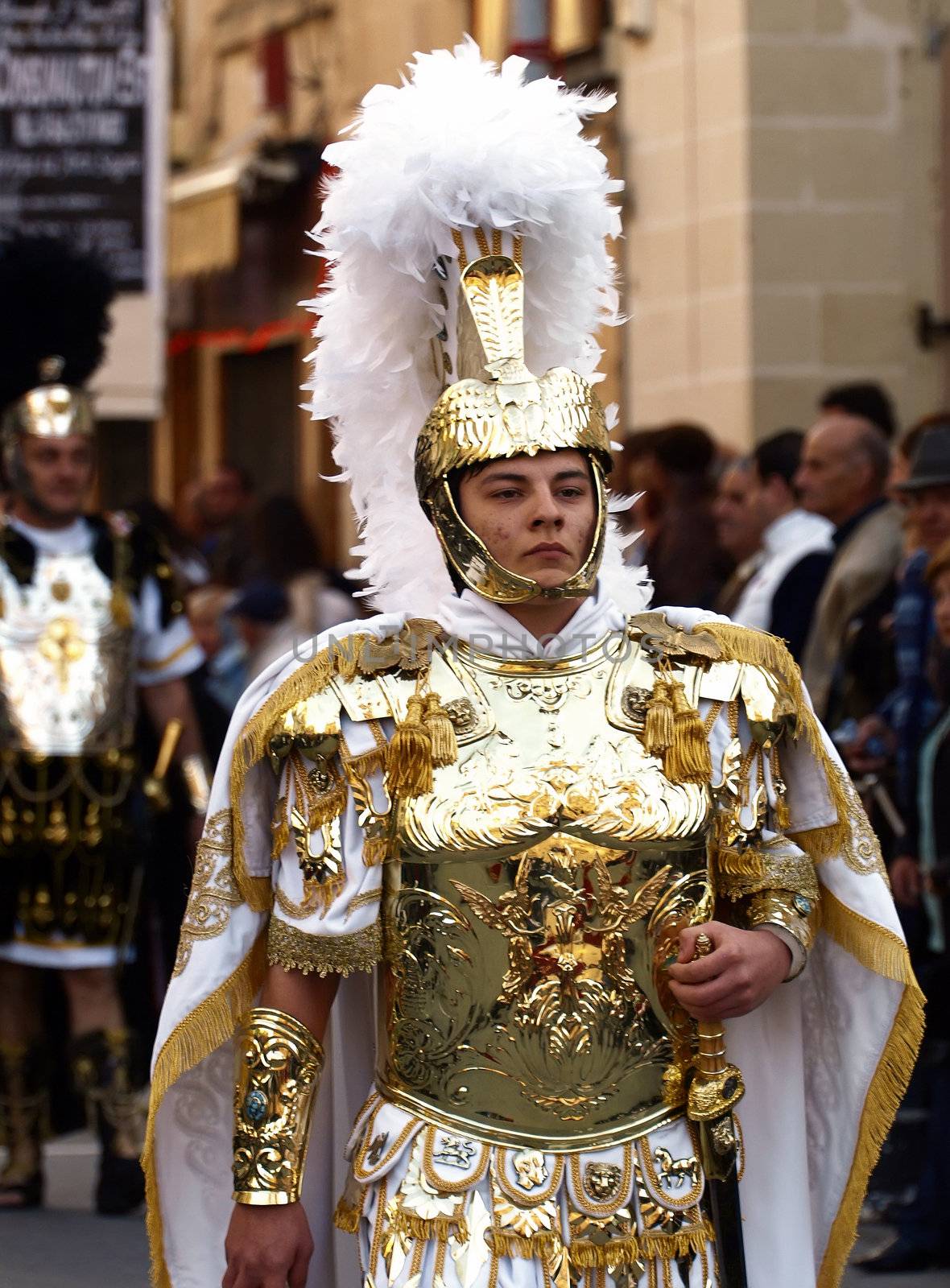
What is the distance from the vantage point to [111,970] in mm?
7691

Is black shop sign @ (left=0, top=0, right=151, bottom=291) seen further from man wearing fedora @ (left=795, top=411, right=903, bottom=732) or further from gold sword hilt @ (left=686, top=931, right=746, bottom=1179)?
gold sword hilt @ (left=686, top=931, right=746, bottom=1179)

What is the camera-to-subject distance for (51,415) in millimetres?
7754

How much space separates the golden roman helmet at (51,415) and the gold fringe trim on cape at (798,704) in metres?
3.99

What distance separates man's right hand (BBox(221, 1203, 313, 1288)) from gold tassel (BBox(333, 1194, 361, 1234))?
0.12 metres

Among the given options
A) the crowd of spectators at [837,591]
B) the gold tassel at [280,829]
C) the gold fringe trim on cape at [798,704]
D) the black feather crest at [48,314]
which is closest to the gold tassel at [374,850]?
the gold tassel at [280,829]

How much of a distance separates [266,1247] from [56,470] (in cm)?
427

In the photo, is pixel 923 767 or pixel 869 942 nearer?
pixel 869 942

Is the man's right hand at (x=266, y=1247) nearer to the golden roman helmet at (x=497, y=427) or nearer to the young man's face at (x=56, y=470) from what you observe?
the golden roman helmet at (x=497, y=427)

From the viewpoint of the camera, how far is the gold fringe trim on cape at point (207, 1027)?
4.05m

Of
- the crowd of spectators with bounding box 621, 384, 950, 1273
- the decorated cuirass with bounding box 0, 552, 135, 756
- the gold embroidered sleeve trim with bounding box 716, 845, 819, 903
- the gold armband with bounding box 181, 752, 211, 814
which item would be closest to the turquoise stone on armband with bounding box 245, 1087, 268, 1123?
the gold embroidered sleeve trim with bounding box 716, 845, 819, 903

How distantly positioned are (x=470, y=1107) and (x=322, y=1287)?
52cm

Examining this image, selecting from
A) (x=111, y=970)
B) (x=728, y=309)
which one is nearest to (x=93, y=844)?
(x=111, y=970)

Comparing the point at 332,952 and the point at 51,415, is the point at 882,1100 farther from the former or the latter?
the point at 51,415

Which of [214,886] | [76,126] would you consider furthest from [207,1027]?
[76,126]
